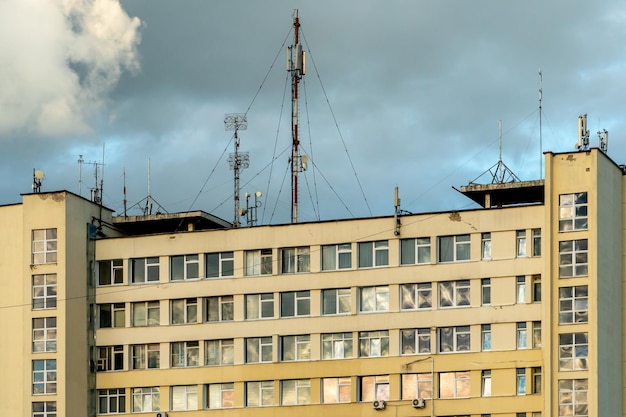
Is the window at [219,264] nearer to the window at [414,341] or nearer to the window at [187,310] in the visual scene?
the window at [187,310]

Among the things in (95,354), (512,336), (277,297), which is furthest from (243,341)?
(512,336)

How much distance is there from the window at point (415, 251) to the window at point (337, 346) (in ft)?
18.6

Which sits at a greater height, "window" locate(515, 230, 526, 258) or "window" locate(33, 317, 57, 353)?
"window" locate(515, 230, 526, 258)

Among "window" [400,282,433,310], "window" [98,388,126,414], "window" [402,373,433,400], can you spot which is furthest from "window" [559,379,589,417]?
"window" [98,388,126,414]

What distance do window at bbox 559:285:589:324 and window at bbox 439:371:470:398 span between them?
6.89m

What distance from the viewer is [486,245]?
88.4 m

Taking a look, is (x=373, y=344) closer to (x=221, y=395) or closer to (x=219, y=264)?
(x=221, y=395)

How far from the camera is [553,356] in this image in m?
84.7

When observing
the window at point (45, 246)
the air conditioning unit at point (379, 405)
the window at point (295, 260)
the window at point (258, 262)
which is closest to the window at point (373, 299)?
the window at point (295, 260)

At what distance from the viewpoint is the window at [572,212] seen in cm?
8512

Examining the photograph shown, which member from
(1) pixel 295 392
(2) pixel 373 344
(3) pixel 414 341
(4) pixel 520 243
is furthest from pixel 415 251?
(1) pixel 295 392

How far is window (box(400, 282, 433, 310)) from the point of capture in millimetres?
89188

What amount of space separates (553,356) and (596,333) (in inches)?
107

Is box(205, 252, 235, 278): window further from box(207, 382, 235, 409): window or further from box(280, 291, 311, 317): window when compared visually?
box(207, 382, 235, 409): window
